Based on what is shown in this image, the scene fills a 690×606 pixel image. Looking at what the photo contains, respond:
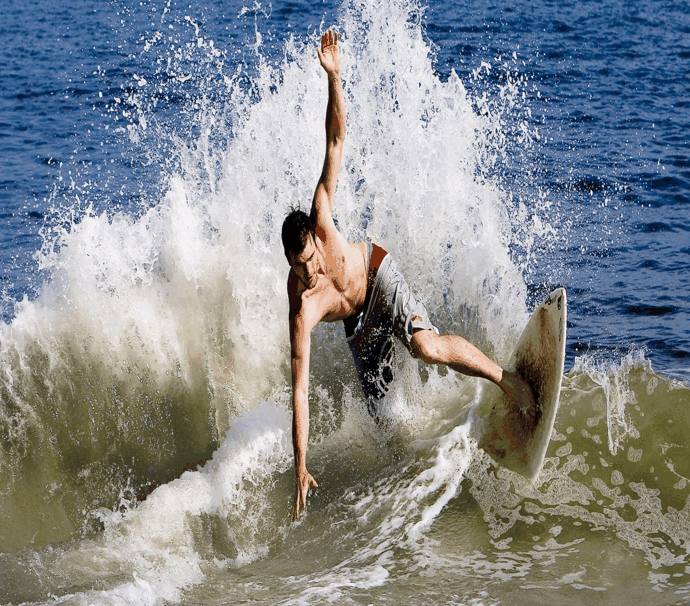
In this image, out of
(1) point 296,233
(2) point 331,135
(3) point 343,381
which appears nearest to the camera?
(1) point 296,233

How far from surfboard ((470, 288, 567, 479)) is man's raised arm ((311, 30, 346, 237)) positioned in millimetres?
1588

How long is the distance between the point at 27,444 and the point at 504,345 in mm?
3650

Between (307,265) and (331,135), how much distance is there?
772 mm

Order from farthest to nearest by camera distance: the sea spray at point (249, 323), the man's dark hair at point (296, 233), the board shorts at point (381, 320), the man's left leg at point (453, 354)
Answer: the sea spray at point (249, 323), the board shorts at point (381, 320), the man's left leg at point (453, 354), the man's dark hair at point (296, 233)

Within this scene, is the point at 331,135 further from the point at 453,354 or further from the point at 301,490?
the point at 301,490

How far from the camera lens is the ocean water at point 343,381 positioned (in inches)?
186

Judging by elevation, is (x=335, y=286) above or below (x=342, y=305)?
above

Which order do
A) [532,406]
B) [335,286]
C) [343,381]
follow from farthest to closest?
[343,381]
[532,406]
[335,286]

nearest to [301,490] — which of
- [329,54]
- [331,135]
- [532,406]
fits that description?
[532,406]

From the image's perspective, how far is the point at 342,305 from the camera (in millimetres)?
5008

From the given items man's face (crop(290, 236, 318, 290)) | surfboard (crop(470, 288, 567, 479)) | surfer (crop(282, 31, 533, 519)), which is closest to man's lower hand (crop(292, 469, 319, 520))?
surfer (crop(282, 31, 533, 519))

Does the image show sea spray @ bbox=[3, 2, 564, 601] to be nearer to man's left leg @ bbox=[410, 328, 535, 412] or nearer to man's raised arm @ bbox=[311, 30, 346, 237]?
man's left leg @ bbox=[410, 328, 535, 412]

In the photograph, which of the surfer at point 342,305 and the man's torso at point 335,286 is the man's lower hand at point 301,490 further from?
the man's torso at point 335,286

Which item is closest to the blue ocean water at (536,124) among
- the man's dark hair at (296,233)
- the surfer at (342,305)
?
the surfer at (342,305)
